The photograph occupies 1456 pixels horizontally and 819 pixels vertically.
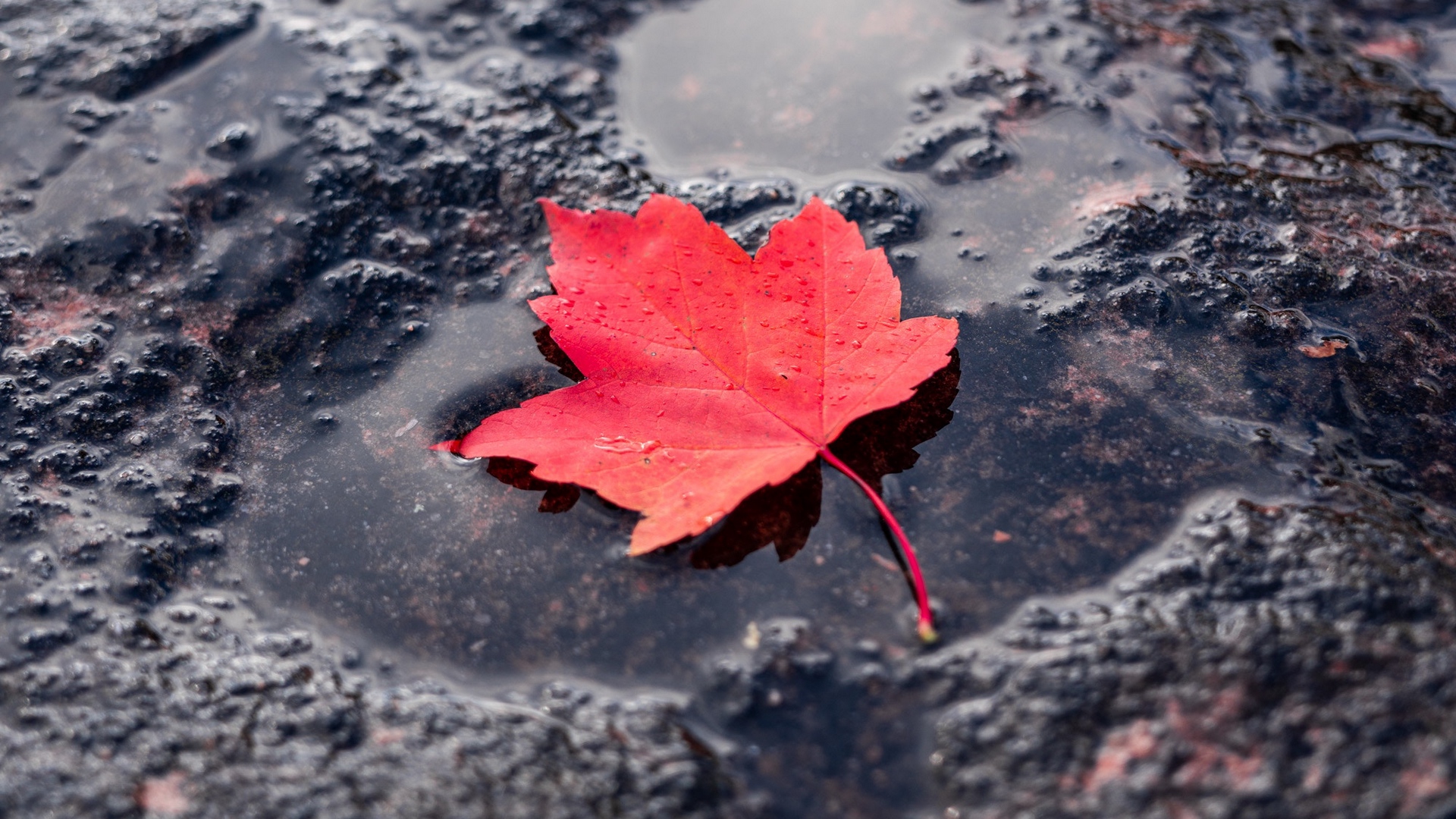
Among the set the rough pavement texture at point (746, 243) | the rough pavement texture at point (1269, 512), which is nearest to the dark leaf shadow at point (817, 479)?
the rough pavement texture at point (746, 243)

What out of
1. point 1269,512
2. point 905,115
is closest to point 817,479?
point 1269,512

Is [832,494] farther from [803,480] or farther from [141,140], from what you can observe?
[141,140]

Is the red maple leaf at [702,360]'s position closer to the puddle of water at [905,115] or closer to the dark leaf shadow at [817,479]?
the dark leaf shadow at [817,479]

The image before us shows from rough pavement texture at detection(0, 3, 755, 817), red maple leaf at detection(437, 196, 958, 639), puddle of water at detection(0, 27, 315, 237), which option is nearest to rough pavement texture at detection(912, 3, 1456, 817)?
red maple leaf at detection(437, 196, 958, 639)

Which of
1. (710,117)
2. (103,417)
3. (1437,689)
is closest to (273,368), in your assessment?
(103,417)

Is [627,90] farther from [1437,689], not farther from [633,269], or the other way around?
[1437,689]
